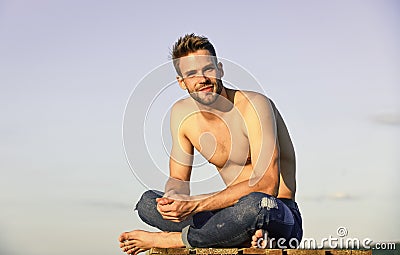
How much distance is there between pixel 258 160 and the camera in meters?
6.59

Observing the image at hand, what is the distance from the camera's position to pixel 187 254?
595 centimetres

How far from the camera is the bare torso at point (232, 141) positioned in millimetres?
7055

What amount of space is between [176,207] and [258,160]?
83 cm

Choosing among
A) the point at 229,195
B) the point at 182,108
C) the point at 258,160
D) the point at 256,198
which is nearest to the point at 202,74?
the point at 182,108

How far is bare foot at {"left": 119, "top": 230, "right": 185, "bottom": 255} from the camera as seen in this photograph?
648 centimetres

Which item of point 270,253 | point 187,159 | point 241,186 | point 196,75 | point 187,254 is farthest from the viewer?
point 187,159

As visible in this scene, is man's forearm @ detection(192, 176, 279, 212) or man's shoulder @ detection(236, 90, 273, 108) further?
man's shoulder @ detection(236, 90, 273, 108)

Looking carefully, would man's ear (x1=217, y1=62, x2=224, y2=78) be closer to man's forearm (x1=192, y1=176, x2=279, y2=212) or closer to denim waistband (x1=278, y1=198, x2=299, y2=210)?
man's forearm (x1=192, y1=176, x2=279, y2=212)

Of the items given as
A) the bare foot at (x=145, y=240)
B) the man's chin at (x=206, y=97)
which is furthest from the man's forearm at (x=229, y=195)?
the man's chin at (x=206, y=97)

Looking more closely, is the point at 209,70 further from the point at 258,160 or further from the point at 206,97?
the point at 258,160

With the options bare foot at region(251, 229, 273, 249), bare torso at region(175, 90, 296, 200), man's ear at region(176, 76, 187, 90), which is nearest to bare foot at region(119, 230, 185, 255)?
bare foot at region(251, 229, 273, 249)

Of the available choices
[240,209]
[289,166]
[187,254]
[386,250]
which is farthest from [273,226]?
[386,250]

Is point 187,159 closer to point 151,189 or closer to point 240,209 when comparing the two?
point 151,189

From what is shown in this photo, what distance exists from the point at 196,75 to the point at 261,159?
3.14 ft
